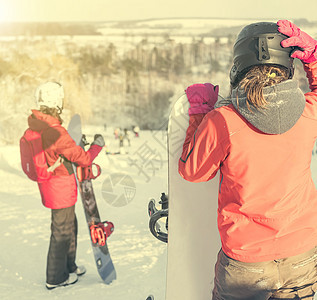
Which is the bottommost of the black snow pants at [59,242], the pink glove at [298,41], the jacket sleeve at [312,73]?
the black snow pants at [59,242]

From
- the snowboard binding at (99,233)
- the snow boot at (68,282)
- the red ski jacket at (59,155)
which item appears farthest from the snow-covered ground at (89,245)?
the red ski jacket at (59,155)

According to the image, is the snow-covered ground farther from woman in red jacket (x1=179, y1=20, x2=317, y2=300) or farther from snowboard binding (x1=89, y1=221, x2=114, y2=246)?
woman in red jacket (x1=179, y1=20, x2=317, y2=300)

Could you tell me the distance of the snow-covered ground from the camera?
266 centimetres

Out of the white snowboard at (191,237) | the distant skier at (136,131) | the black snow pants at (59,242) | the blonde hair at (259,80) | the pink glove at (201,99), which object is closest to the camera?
the blonde hair at (259,80)

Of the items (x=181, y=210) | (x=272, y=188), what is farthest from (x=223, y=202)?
(x=181, y=210)

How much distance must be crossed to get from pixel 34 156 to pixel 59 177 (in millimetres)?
221

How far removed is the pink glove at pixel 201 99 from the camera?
138 cm

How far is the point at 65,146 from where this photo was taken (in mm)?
2395

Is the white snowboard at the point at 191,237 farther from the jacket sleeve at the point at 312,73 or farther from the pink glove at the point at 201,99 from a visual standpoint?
the jacket sleeve at the point at 312,73

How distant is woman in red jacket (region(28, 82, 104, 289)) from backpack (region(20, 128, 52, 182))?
4cm

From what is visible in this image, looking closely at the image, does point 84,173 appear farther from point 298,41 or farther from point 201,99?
point 298,41

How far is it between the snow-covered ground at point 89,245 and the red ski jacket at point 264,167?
1.54 meters

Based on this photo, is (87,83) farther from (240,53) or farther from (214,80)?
(240,53)

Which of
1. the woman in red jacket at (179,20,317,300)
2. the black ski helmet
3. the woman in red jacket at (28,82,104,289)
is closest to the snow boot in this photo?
the woman in red jacket at (28,82,104,289)
